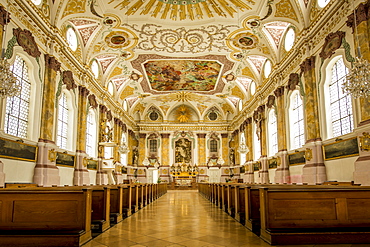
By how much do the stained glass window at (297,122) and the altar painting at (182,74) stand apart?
25.9ft

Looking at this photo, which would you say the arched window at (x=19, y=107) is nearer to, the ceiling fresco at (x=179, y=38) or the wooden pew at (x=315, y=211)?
the ceiling fresco at (x=179, y=38)

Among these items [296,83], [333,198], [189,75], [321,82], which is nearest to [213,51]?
[189,75]

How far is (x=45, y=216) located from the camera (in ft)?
15.9

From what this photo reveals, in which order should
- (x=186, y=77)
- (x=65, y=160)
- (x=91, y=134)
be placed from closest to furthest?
(x=65, y=160) → (x=91, y=134) → (x=186, y=77)

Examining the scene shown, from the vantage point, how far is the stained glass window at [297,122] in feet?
49.9

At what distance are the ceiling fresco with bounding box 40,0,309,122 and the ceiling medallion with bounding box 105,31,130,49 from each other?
56mm

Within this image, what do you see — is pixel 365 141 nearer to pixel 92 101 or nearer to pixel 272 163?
pixel 272 163

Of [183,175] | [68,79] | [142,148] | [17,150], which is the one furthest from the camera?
[142,148]

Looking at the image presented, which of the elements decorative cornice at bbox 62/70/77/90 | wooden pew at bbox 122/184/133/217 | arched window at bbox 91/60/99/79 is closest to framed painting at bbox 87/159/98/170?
decorative cornice at bbox 62/70/77/90

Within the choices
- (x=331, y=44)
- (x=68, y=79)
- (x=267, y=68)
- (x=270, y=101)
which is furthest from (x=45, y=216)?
(x=267, y=68)

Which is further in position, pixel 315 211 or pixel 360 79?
pixel 360 79

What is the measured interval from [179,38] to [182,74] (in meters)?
6.26

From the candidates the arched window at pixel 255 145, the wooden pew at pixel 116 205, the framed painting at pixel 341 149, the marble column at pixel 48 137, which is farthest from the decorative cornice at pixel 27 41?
the arched window at pixel 255 145

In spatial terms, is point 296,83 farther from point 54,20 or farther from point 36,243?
point 36,243
